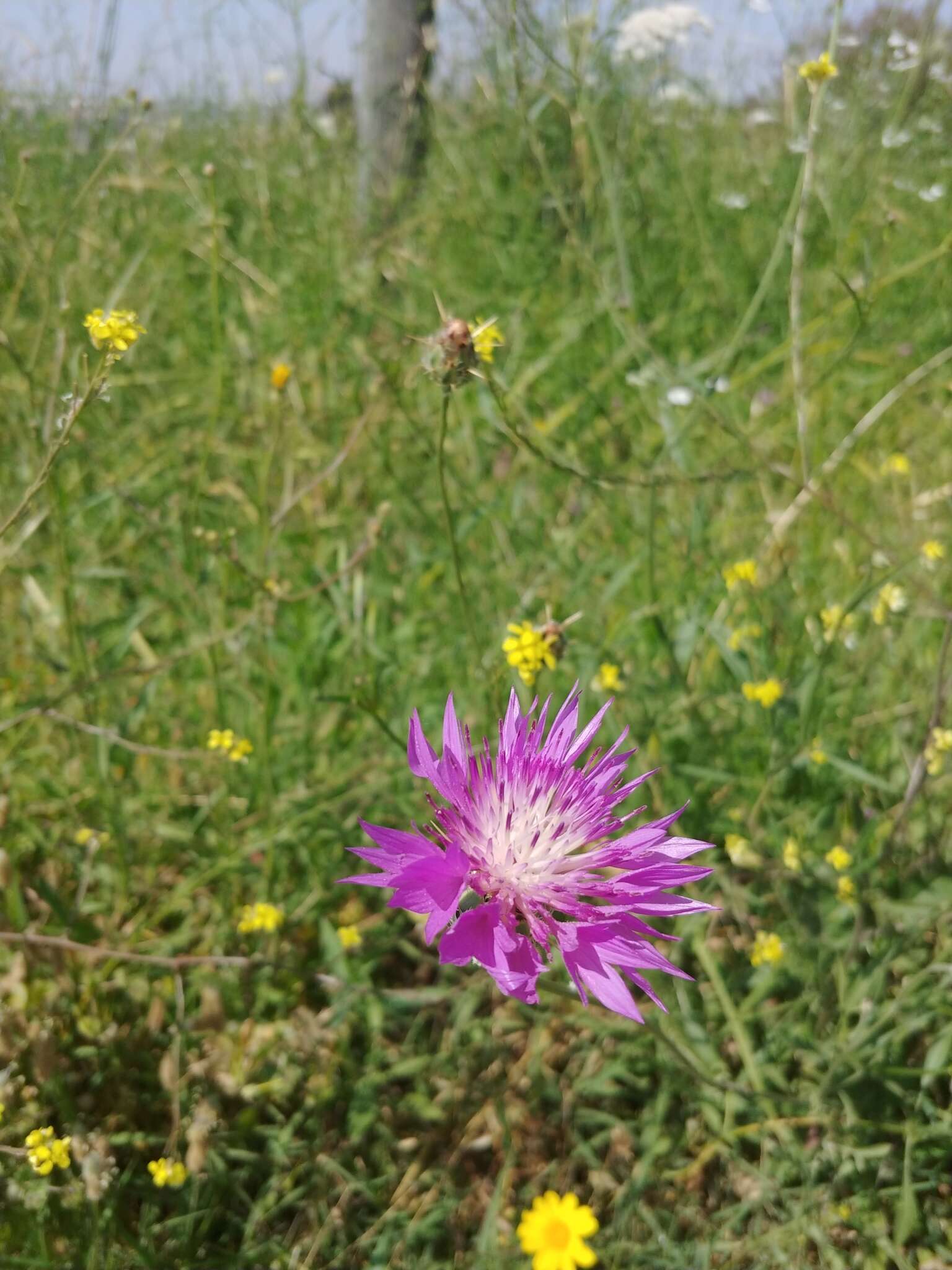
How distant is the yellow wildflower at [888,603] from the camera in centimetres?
164

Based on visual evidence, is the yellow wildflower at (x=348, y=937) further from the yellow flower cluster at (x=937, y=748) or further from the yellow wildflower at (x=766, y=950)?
the yellow flower cluster at (x=937, y=748)

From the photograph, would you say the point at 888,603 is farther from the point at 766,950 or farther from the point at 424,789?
the point at 424,789

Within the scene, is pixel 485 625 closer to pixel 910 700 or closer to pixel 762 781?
pixel 762 781

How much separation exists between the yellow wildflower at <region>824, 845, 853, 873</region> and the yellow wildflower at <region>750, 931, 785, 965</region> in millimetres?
139

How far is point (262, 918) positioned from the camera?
1456 mm

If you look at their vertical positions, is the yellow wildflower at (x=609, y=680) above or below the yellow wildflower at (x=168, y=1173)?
above

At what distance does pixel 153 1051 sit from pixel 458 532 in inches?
41.6

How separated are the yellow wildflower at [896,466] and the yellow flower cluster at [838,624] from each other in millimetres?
758

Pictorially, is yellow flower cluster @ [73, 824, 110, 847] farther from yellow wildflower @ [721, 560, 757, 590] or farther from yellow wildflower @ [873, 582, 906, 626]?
yellow wildflower @ [873, 582, 906, 626]

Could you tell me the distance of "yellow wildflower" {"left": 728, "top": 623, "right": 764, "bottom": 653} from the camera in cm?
163

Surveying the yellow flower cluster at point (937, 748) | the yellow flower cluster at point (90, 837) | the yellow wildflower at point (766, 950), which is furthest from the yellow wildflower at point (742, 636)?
the yellow flower cluster at point (90, 837)

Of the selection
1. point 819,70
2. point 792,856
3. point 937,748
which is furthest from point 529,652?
point 819,70

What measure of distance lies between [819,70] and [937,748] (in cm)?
107

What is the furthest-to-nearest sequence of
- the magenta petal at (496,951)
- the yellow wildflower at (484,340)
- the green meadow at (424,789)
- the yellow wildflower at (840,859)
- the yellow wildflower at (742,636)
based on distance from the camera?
the yellow wildflower at (742,636) → the yellow wildflower at (840,859) → the green meadow at (424,789) → the yellow wildflower at (484,340) → the magenta petal at (496,951)
